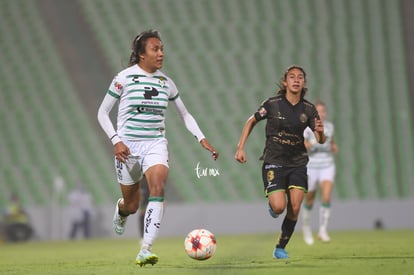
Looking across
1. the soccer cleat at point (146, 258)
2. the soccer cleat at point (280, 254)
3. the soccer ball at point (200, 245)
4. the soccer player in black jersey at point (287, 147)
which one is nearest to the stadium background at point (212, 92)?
the soccer cleat at point (280, 254)

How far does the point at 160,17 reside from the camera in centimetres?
2888

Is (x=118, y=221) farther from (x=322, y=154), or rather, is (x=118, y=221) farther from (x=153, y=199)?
(x=322, y=154)

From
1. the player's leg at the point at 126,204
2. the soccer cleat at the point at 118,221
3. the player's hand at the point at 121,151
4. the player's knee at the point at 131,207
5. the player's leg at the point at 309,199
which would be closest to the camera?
the player's hand at the point at 121,151

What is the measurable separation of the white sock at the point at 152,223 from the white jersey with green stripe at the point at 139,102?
2.43 feet

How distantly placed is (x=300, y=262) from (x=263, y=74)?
18.8 m

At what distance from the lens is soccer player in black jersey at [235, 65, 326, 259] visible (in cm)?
1004

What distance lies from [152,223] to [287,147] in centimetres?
222

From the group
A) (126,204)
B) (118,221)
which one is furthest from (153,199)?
(118,221)

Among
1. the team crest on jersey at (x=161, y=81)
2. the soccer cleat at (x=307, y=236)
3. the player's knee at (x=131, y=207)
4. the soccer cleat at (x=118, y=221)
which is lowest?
the soccer cleat at (x=307, y=236)

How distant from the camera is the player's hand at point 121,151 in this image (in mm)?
8664

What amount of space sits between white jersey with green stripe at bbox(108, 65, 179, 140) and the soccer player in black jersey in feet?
4.67

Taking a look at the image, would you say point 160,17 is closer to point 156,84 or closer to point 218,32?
point 218,32

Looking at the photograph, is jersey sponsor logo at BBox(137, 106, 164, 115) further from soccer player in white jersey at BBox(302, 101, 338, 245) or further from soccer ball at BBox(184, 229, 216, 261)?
soccer player in white jersey at BBox(302, 101, 338, 245)

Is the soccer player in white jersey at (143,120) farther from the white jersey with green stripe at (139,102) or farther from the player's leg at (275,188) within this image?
the player's leg at (275,188)
